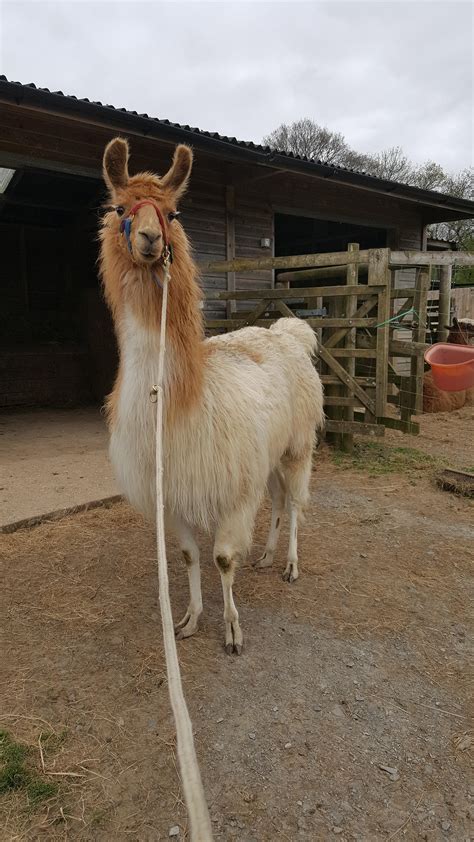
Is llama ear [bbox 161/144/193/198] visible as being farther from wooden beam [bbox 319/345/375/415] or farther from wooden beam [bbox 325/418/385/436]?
wooden beam [bbox 325/418/385/436]

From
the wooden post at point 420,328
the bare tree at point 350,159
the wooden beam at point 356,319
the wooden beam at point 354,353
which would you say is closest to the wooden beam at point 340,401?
the wooden beam at point 354,353

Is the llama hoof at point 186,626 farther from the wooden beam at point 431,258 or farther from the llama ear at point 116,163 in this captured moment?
the wooden beam at point 431,258

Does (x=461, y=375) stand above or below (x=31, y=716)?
above

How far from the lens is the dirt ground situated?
183 centimetres

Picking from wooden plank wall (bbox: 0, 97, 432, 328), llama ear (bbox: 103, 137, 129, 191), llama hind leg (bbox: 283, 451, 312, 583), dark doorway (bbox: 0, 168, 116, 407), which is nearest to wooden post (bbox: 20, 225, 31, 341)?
dark doorway (bbox: 0, 168, 116, 407)

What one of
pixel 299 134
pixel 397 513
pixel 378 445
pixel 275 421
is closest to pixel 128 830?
pixel 275 421

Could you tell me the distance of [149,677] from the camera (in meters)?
2.54

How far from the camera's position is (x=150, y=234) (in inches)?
89.7

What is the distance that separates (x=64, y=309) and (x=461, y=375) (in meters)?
10.6

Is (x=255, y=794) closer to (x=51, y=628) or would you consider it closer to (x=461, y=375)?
(x=51, y=628)

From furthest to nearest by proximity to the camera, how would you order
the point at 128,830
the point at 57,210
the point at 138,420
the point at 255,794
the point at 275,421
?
the point at 57,210
the point at 275,421
the point at 138,420
the point at 255,794
the point at 128,830

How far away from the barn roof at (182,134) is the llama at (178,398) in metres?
4.09

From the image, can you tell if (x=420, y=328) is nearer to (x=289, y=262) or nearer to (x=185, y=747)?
(x=289, y=262)

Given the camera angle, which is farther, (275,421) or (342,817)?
(275,421)
